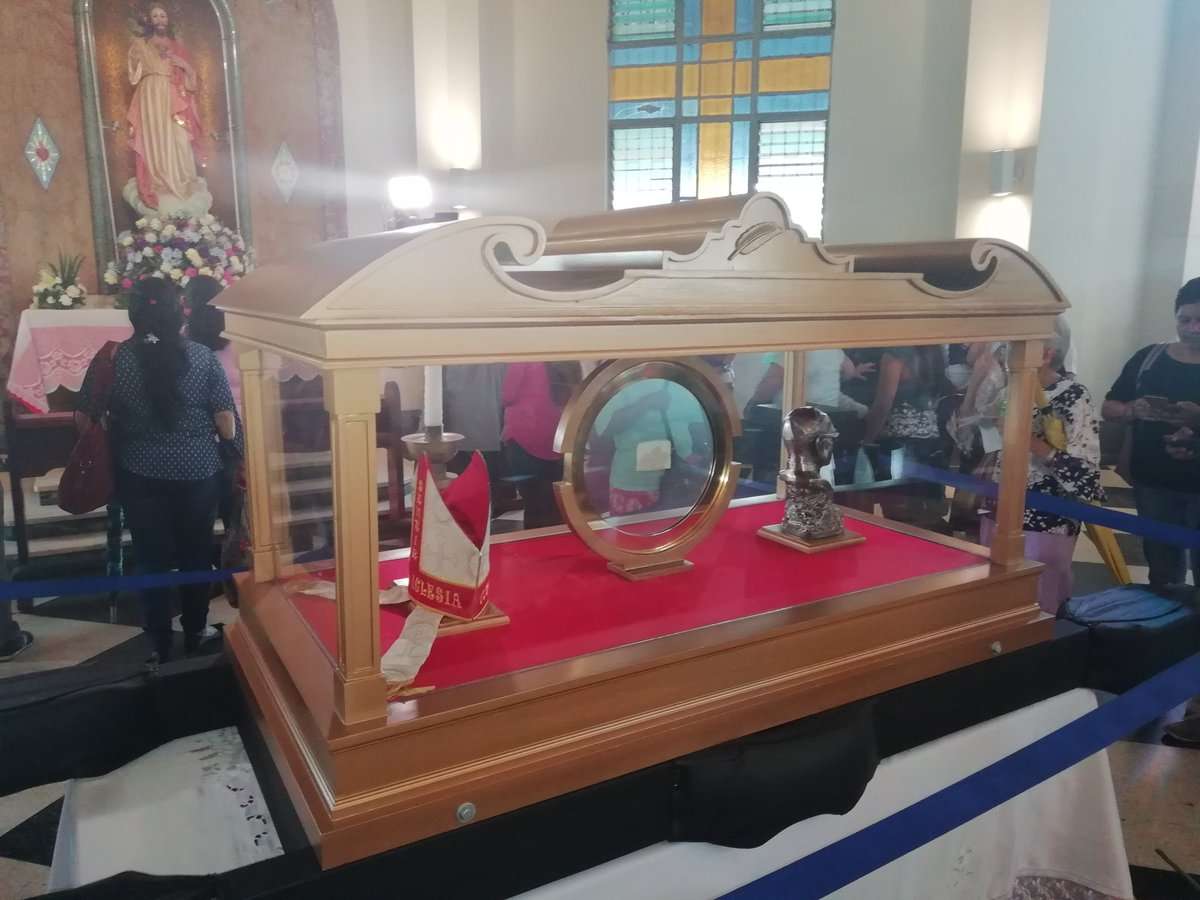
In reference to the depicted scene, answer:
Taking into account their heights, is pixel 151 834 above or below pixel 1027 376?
below

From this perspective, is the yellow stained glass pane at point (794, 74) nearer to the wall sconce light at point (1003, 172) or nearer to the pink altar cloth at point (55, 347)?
the wall sconce light at point (1003, 172)

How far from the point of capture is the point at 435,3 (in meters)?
8.12

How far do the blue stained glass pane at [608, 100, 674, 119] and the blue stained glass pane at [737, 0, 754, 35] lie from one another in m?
0.90

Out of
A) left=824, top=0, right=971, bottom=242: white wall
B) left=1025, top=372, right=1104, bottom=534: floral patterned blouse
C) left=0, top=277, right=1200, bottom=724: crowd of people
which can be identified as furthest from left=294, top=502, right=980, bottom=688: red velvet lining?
left=824, top=0, right=971, bottom=242: white wall

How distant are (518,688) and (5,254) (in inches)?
268

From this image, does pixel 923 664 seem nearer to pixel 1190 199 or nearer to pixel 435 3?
pixel 1190 199

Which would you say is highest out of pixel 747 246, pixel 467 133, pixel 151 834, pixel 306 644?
pixel 467 133

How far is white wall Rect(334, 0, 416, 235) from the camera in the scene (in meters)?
7.82

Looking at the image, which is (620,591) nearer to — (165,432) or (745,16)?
(165,432)

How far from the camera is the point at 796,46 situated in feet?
26.8

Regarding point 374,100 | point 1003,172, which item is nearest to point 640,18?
point 374,100

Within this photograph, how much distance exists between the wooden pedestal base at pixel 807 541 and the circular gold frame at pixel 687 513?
21 cm

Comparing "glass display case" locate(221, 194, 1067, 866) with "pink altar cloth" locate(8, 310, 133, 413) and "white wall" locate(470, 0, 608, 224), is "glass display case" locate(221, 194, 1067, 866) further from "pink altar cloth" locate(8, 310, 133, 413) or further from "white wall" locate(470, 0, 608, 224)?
"white wall" locate(470, 0, 608, 224)

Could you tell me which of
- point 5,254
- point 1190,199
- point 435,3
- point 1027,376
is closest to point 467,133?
point 435,3
